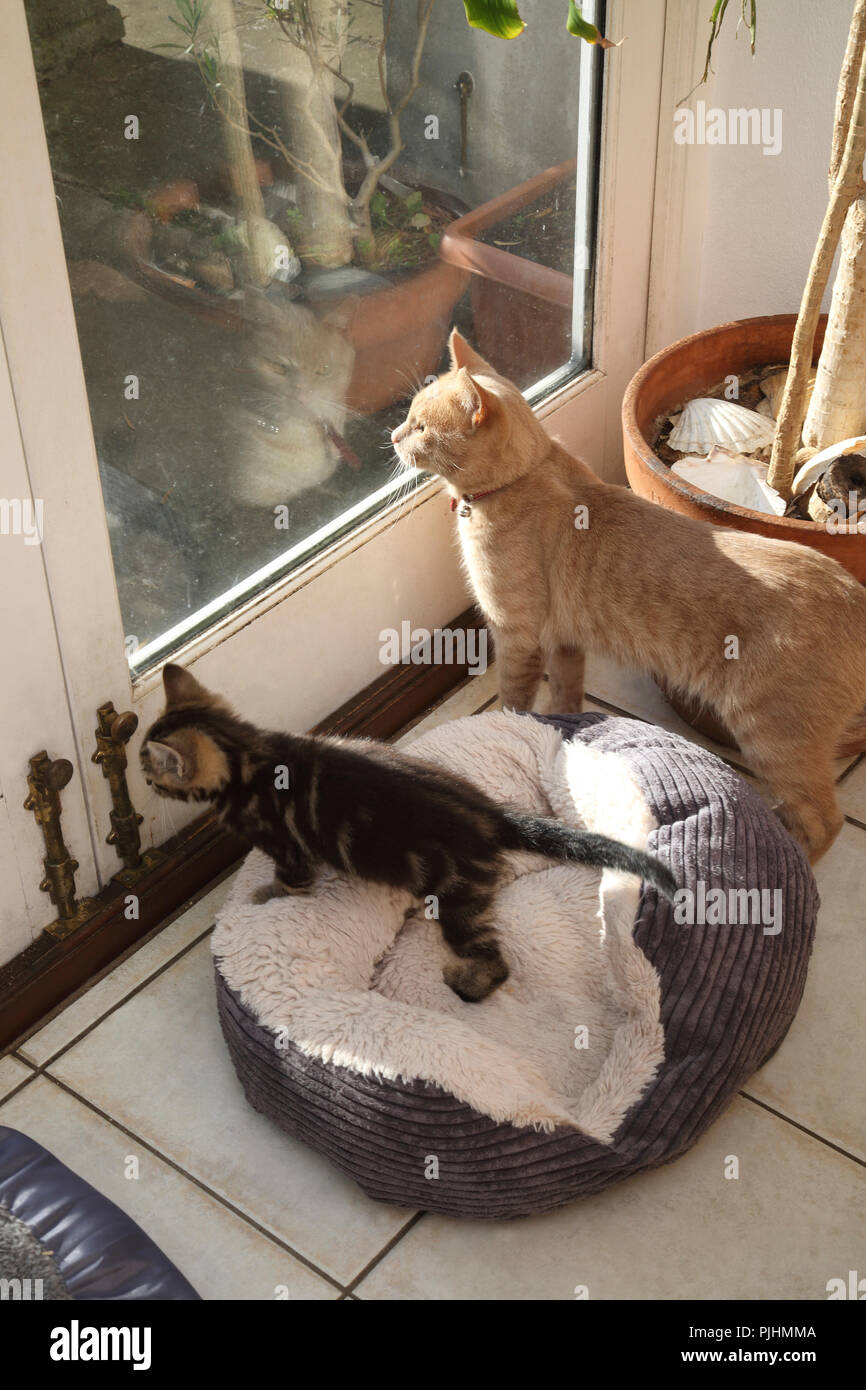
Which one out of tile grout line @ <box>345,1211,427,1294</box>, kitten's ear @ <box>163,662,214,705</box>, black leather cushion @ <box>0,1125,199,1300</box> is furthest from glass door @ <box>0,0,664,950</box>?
tile grout line @ <box>345,1211,427,1294</box>

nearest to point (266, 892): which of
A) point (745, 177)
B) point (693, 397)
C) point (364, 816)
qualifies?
point (364, 816)

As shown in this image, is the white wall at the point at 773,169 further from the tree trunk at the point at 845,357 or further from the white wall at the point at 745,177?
the tree trunk at the point at 845,357

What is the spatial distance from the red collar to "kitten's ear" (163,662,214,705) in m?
0.59

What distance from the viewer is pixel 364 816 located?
199cm

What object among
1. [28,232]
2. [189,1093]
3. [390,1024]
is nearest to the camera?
[28,232]

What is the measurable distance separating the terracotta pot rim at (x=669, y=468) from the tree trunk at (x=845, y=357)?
22cm

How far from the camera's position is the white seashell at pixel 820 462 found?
7.87 ft

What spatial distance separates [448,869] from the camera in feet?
6.46

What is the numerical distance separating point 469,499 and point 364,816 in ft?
2.20

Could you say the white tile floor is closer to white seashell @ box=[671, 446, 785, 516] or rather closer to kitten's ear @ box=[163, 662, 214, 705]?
kitten's ear @ box=[163, 662, 214, 705]

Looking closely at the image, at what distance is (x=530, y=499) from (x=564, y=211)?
2.59ft

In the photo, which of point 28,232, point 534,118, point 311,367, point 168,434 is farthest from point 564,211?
point 28,232

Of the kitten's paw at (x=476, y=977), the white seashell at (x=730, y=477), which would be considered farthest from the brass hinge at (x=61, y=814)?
the white seashell at (x=730, y=477)
